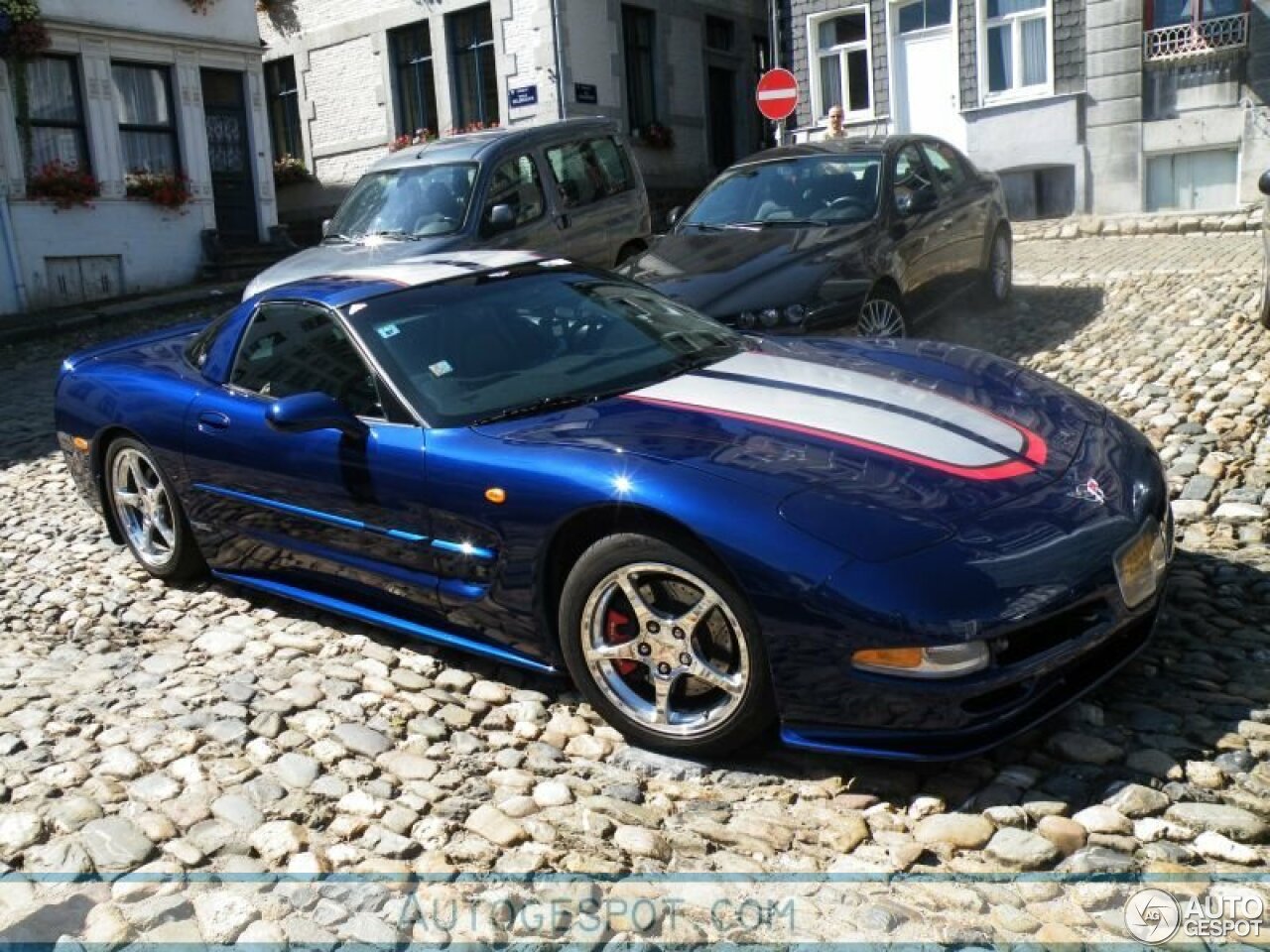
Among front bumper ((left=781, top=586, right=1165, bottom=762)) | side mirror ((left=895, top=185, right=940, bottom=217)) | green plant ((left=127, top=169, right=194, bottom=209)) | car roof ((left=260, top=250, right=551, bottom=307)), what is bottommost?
front bumper ((left=781, top=586, right=1165, bottom=762))

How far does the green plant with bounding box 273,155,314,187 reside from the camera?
2473 centimetres

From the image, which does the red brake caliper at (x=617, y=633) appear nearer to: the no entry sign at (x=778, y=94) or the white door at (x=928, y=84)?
the no entry sign at (x=778, y=94)

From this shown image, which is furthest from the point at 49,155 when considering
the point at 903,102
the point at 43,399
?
the point at 903,102

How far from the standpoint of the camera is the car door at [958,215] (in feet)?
30.8

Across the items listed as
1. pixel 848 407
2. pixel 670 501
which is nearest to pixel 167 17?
pixel 848 407

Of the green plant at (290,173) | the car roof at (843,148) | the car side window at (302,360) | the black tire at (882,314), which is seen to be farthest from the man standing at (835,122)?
the car side window at (302,360)

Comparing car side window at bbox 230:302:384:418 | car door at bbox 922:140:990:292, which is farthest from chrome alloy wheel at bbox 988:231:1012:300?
car side window at bbox 230:302:384:418

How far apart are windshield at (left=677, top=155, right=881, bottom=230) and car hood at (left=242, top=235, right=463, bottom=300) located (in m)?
2.08

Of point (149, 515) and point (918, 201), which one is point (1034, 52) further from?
point (149, 515)

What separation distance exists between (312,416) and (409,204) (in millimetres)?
6858

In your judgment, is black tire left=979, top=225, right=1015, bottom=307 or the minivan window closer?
black tire left=979, top=225, right=1015, bottom=307

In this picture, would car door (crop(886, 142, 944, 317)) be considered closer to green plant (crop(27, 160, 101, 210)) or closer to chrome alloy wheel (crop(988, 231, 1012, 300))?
chrome alloy wheel (crop(988, 231, 1012, 300))

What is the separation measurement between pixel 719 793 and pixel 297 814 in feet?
3.79

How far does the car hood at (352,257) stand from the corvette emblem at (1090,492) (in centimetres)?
712
